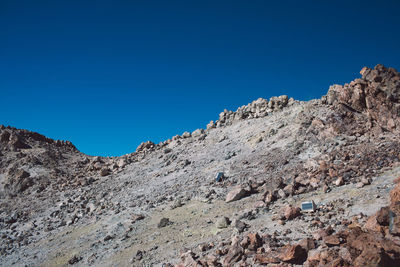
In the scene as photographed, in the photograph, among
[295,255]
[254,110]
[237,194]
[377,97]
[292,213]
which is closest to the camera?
[295,255]

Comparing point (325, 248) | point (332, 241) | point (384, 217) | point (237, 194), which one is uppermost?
point (237, 194)

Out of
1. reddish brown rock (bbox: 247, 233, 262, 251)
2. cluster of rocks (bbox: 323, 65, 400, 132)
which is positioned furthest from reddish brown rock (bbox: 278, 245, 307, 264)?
cluster of rocks (bbox: 323, 65, 400, 132)

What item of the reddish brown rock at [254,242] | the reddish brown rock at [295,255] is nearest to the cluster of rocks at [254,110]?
the reddish brown rock at [254,242]

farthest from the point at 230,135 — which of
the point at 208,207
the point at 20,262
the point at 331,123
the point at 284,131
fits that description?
the point at 20,262

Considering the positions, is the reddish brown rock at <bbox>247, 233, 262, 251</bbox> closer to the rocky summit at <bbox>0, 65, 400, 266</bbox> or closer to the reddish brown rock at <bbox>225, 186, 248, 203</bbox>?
the rocky summit at <bbox>0, 65, 400, 266</bbox>

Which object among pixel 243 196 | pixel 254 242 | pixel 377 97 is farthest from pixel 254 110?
pixel 254 242

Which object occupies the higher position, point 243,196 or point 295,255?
point 243,196

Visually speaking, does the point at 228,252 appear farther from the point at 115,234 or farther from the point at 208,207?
the point at 115,234

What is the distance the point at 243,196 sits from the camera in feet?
44.4

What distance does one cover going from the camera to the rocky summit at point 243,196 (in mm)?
7326

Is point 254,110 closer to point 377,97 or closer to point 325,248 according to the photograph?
point 377,97

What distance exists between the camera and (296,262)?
629 cm

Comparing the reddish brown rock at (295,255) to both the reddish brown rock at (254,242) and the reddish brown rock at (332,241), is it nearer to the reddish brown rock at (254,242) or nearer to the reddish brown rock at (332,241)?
the reddish brown rock at (332,241)

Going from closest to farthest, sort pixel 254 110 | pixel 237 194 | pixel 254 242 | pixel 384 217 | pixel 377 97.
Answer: pixel 384 217 < pixel 254 242 < pixel 237 194 < pixel 377 97 < pixel 254 110
